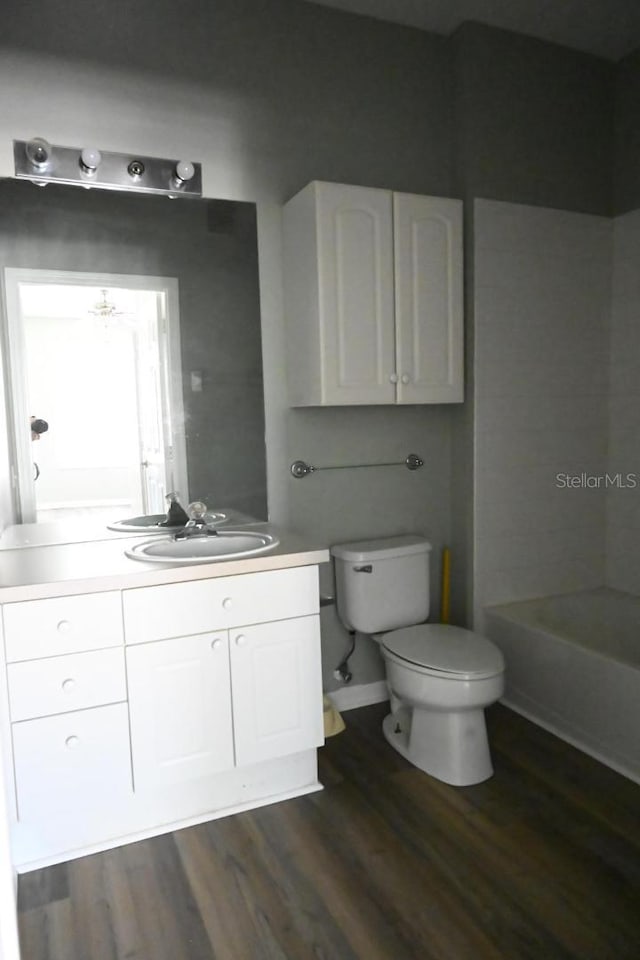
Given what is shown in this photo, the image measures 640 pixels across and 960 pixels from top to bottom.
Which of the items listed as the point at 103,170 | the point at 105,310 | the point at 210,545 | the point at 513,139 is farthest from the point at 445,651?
the point at 513,139

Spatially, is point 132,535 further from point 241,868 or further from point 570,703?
point 570,703

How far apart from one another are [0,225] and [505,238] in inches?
74.8

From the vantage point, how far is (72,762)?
1817 millimetres

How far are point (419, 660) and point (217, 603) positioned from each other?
0.73m

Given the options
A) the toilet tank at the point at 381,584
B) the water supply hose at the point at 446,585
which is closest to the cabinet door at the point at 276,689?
the toilet tank at the point at 381,584

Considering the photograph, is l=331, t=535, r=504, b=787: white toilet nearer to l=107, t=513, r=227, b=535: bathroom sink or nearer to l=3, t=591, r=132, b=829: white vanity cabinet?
l=107, t=513, r=227, b=535: bathroom sink

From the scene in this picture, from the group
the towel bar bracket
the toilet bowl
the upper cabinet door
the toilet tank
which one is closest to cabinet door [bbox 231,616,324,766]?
the toilet bowl

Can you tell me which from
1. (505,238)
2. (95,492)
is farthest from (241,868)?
(505,238)

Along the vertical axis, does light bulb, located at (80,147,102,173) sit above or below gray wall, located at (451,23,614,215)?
below

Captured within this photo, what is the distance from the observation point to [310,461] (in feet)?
8.55

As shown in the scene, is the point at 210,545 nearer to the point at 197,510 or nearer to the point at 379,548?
the point at 197,510

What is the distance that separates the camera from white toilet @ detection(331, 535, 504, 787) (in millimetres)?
2164

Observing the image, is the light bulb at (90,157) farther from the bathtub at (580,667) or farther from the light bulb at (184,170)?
the bathtub at (580,667)

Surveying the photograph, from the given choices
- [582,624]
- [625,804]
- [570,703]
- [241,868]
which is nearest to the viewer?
[241,868]
